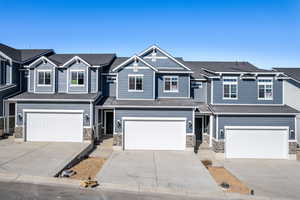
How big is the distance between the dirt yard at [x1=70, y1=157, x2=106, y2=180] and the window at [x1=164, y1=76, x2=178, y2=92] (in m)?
7.52

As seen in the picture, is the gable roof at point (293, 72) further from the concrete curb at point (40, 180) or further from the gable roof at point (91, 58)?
the concrete curb at point (40, 180)

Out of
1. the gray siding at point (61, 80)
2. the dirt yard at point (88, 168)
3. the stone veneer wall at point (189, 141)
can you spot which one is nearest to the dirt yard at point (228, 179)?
the stone veneer wall at point (189, 141)

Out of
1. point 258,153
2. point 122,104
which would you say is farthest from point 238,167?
point 122,104

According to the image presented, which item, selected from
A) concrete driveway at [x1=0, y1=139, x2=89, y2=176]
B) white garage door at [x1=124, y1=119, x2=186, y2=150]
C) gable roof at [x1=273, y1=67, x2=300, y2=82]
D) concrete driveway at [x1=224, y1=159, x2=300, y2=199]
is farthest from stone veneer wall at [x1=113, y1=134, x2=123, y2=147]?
gable roof at [x1=273, y1=67, x2=300, y2=82]

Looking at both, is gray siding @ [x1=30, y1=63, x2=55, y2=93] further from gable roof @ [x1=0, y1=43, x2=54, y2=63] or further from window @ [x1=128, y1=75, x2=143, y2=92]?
window @ [x1=128, y1=75, x2=143, y2=92]

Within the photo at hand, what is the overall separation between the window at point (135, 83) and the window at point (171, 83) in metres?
2.09

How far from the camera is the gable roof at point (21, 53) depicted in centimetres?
1920

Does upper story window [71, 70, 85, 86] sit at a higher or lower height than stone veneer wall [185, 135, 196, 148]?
higher

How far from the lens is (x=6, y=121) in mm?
17609

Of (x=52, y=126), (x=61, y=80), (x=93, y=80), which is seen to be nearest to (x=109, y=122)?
(x=93, y=80)

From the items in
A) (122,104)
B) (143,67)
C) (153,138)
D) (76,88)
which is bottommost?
(153,138)

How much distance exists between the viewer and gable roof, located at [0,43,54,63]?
19203mm

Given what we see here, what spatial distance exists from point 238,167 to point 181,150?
3776 mm

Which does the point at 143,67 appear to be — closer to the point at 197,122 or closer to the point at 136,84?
the point at 136,84
